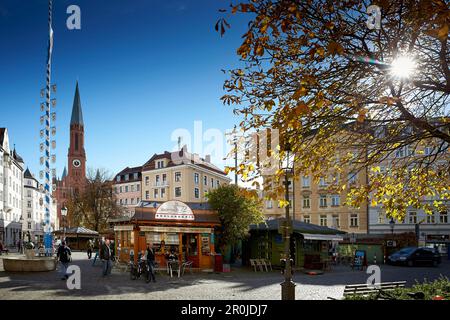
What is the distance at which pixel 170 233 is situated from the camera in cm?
2664

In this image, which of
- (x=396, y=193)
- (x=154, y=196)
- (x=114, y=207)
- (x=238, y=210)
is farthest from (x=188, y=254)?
Answer: (x=154, y=196)

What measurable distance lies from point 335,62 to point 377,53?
86 cm

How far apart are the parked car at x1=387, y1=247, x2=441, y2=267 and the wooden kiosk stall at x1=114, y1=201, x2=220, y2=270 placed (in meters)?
17.0

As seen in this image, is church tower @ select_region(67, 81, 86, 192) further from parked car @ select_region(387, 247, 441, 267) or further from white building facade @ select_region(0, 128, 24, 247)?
parked car @ select_region(387, 247, 441, 267)

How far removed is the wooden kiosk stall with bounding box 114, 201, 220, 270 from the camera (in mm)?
25938

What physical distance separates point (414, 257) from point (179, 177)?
46.8 metres

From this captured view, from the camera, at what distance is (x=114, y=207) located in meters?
62.1

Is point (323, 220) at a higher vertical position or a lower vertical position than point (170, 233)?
lower

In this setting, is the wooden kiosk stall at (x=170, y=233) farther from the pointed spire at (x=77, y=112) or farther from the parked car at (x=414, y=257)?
the pointed spire at (x=77, y=112)

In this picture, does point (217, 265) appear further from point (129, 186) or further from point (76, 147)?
point (76, 147)

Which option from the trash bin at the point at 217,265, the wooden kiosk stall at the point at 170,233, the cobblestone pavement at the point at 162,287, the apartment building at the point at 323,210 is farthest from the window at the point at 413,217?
the trash bin at the point at 217,265

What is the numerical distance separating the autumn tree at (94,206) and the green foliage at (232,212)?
110 ft

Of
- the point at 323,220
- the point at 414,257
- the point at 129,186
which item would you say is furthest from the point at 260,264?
the point at 129,186

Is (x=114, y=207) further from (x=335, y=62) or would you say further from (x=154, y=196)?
(x=335, y=62)
